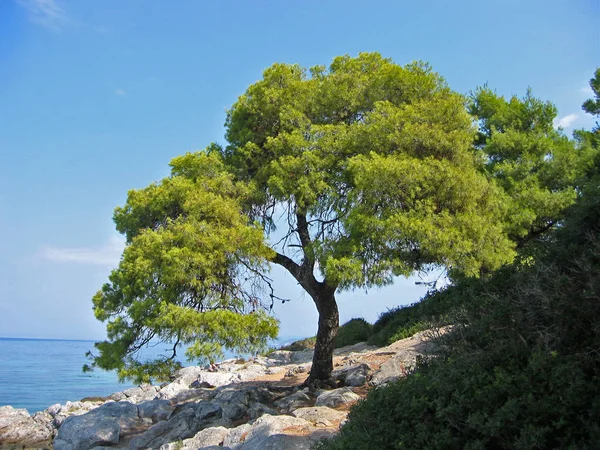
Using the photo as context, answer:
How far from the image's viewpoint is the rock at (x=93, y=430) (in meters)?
13.5

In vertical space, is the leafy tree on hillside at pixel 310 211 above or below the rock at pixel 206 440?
above

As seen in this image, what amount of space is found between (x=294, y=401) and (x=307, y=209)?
444 cm

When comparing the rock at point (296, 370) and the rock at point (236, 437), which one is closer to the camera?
the rock at point (236, 437)

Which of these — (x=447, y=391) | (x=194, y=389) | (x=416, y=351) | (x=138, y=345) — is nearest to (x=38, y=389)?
(x=194, y=389)

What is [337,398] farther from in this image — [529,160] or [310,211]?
[529,160]

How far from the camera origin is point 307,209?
41.6ft

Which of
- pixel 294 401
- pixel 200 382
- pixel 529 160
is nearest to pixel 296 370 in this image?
pixel 200 382

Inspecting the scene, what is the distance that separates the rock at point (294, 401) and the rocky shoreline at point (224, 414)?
0.07 ft

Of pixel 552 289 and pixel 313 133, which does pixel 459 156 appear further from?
pixel 552 289

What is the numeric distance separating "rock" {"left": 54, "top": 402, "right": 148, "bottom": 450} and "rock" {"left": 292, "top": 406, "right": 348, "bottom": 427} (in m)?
5.60

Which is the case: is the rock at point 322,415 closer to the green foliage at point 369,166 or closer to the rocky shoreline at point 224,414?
the rocky shoreline at point 224,414

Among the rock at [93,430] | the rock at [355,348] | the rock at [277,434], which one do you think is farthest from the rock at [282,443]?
the rock at [355,348]

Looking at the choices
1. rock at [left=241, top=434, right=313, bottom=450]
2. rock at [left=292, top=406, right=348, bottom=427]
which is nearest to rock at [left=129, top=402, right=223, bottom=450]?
rock at [left=292, top=406, right=348, bottom=427]

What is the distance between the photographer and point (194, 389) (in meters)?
17.8
